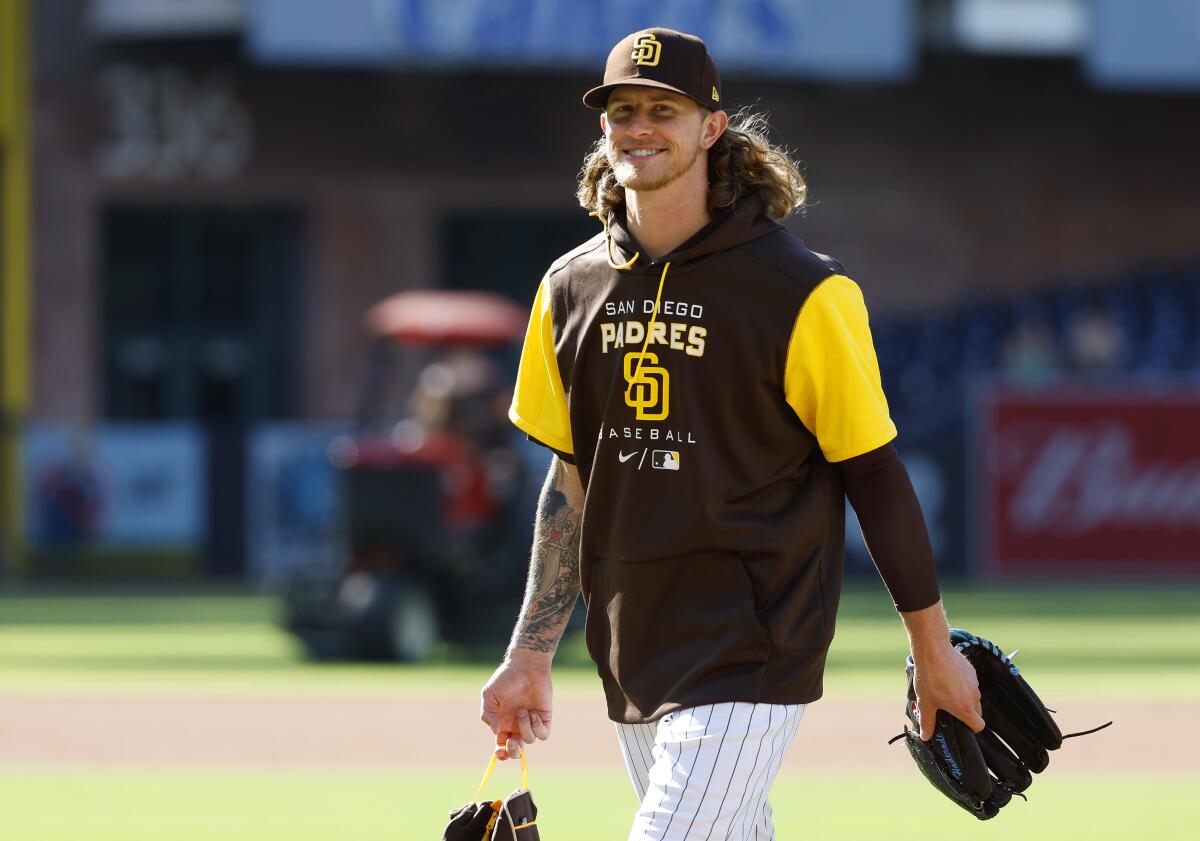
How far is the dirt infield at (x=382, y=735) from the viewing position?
10125 millimetres

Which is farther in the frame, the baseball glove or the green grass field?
the green grass field

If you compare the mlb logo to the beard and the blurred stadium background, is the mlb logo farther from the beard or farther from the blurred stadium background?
the blurred stadium background

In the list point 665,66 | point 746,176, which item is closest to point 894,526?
point 746,176

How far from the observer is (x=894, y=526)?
4582 mm

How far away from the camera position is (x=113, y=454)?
76.6 ft

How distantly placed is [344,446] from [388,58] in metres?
10.8

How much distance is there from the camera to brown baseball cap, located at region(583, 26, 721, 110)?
457 cm

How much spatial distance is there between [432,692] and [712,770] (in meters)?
8.51

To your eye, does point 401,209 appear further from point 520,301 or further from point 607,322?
point 607,322

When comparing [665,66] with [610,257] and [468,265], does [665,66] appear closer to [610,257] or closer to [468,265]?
[610,257]

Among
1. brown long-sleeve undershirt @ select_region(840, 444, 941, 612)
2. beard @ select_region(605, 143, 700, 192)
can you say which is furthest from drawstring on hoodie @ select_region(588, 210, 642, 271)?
brown long-sleeve undershirt @ select_region(840, 444, 941, 612)

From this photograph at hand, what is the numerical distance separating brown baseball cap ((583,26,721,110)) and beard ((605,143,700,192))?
0.41ft

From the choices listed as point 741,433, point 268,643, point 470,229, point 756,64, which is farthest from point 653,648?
point 470,229

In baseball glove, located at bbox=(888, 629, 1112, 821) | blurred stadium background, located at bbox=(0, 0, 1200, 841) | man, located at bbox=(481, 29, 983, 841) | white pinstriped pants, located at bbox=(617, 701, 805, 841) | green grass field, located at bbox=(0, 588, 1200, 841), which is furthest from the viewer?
blurred stadium background, located at bbox=(0, 0, 1200, 841)
